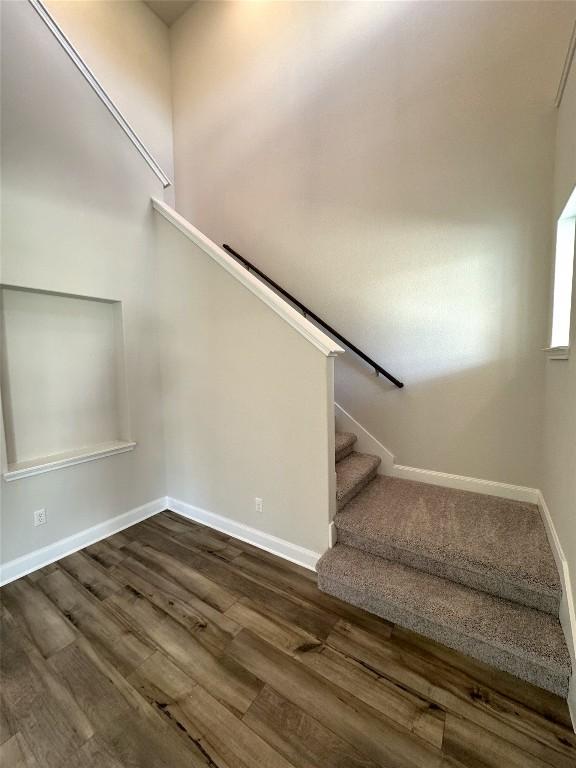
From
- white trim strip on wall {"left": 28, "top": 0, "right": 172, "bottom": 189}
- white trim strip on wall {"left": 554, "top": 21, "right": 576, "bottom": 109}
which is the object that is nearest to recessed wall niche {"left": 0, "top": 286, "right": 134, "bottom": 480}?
white trim strip on wall {"left": 28, "top": 0, "right": 172, "bottom": 189}

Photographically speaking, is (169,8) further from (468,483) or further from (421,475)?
(468,483)

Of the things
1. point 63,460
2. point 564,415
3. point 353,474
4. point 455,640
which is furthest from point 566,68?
point 63,460

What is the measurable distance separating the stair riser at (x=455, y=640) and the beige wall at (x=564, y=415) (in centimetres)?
38

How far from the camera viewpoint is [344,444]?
2.59 meters

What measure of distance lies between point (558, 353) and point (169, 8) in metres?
5.46

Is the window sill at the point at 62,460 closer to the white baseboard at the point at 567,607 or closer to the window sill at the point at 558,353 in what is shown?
the white baseboard at the point at 567,607

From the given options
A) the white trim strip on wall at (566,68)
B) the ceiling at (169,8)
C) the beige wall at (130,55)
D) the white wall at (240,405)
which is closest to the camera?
the white trim strip on wall at (566,68)

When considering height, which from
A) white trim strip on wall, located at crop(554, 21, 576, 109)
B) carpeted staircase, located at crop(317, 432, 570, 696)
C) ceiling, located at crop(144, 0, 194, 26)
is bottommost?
carpeted staircase, located at crop(317, 432, 570, 696)

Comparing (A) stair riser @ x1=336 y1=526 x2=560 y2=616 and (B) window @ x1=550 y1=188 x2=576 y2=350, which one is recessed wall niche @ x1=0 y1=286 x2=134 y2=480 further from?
(B) window @ x1=550 y1=188 x2=576 y2=350

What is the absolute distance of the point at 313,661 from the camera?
141 centimetres

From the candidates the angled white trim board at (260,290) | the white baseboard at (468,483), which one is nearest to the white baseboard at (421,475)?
the white baseboard at (468,483)

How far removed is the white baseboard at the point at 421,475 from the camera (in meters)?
2.28

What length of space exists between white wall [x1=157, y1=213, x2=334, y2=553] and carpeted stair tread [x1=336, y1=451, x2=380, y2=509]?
24 cm

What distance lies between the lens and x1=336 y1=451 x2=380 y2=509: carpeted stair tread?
7.01ft
